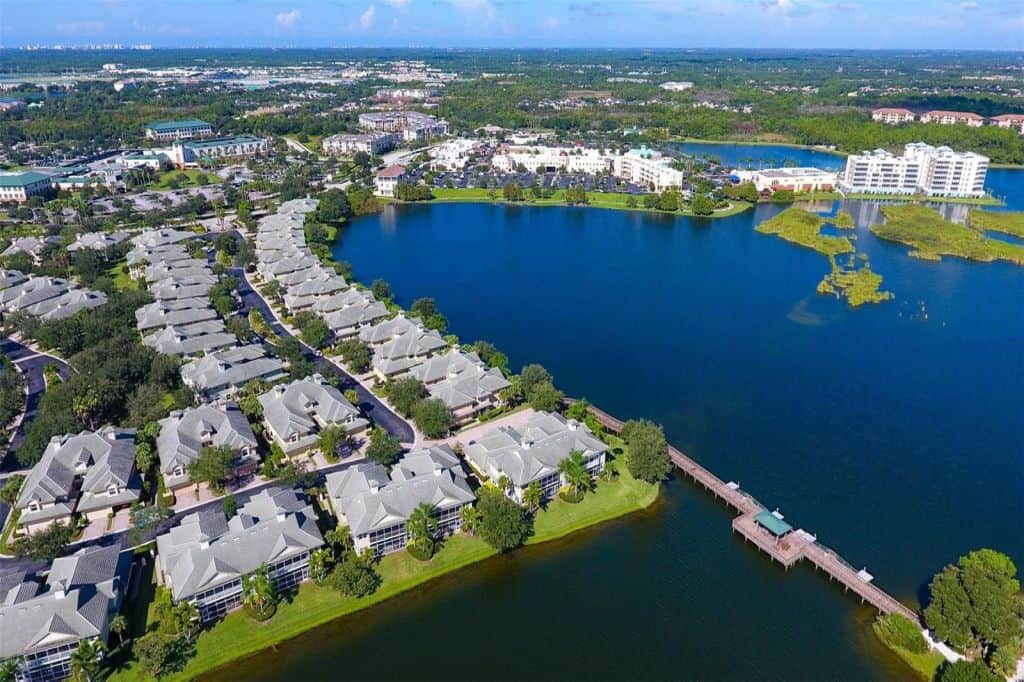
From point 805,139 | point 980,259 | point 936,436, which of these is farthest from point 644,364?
point 805,139

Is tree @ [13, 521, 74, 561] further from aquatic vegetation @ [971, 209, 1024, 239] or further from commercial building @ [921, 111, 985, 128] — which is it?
commercial building @ [921, 111, 985, 128]

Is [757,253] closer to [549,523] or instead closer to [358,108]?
[549,523]

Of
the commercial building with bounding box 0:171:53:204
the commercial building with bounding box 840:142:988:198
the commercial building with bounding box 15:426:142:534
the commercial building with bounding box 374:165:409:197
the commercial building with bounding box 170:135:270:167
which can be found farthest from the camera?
the commercial building with bounding box 170:135:270:167

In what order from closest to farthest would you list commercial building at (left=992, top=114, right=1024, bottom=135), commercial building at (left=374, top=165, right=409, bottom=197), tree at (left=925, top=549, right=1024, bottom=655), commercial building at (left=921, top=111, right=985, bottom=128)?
tree at (left=925, top=549, right=1024, bottom=655)
commercial building at (left=374, top=165, right=409, bottom=197)
commercial building at (left=992, top=114, right=1024, bottom=135)
commercial building at (left=921, top=111, right=985, bottom=128)

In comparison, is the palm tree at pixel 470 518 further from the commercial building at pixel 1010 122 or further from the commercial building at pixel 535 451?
the commercial building at pixel 1010 122

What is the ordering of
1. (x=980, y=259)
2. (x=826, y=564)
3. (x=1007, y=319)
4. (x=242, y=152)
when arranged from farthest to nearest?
(x=242, y=152) < (x=980, y=259) < (x=1007, y=319) < (x=826, y=564)

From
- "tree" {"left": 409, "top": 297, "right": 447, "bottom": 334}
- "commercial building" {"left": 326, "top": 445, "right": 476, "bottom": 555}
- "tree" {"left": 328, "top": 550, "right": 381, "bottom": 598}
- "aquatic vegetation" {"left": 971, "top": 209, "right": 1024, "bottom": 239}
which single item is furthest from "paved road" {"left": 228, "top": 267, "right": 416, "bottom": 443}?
"aquatic vegetation" {"left": 971, "top": 209, "right": 1024, "bottom": 239}

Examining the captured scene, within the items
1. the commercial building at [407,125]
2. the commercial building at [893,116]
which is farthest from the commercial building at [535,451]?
the commercial building at [893,116]
